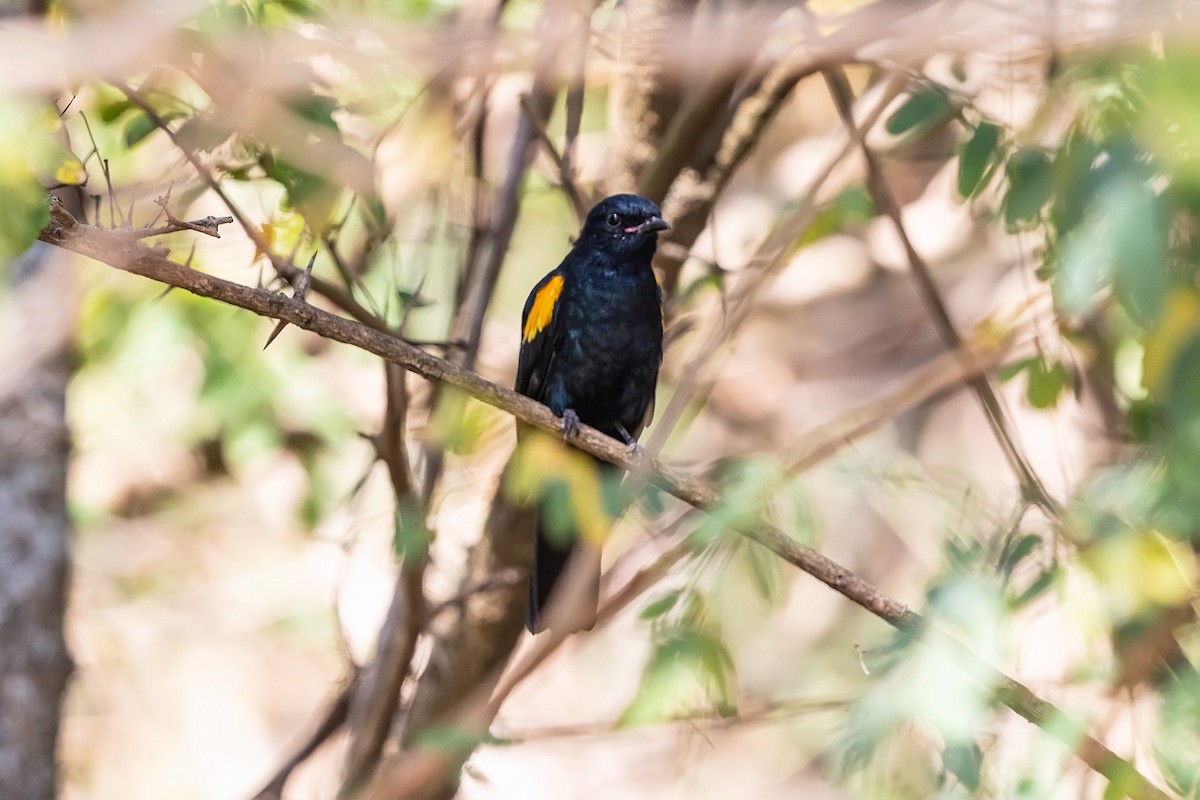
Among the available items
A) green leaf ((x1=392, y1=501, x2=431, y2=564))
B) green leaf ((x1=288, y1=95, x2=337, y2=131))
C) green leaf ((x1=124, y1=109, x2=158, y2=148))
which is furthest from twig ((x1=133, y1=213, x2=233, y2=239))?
green leaf ((x1=392, y1=501, x2=431, y2=564))

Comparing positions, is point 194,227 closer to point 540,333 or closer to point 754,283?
point 754,283

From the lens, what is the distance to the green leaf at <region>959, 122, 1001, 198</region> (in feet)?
10.6

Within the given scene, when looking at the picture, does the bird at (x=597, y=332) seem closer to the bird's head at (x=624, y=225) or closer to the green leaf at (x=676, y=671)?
the bird's head at (x=624, y=225)

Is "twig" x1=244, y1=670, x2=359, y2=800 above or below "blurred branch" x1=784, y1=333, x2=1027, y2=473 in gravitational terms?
below

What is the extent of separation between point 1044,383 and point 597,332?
1.60 metres

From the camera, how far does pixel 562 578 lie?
160 inches

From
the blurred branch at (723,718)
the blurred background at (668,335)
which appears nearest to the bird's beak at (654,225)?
the blurred background at (668,335)

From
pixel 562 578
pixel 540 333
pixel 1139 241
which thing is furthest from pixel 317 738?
pixel 1139 241

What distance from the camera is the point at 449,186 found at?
189 inches

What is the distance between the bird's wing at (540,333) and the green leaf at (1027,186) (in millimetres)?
1862

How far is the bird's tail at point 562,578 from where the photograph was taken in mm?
3889

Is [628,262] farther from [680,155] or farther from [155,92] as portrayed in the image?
[155,92]

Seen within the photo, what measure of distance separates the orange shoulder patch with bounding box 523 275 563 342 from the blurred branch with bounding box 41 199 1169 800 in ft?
5.01

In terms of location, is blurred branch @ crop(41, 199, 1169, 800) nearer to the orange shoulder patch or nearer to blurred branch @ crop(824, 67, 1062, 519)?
blurred branch @ crop(824, 67, 1062, 519)
